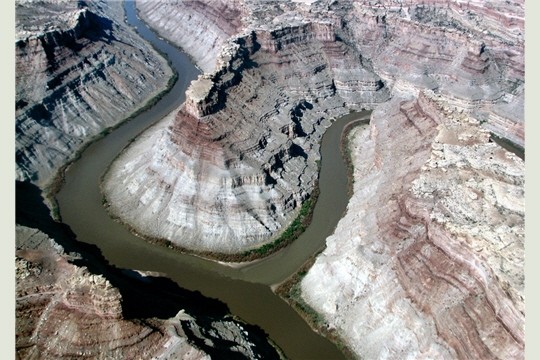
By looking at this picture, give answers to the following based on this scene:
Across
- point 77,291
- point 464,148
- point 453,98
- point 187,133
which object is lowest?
point 453,98

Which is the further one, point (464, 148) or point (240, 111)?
point (240, 111)

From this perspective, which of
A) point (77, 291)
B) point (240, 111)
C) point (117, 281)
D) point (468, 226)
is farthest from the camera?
point (240, 111)

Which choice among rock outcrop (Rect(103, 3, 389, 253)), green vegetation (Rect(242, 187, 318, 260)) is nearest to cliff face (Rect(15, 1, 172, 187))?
rock outcrop (Rect(103, 3, 389, 253))

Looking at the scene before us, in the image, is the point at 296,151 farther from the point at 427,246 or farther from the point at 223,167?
the point at 427,246

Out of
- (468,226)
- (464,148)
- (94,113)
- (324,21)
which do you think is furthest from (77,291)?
(324,21)

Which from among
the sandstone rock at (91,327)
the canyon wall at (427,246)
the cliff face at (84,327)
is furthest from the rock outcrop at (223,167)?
the cliff face at (84,327)

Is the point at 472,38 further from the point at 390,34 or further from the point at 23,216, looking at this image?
the point at 23,216

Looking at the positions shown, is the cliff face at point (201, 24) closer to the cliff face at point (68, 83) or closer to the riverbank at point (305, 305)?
the cliff face at point (68, 83)
